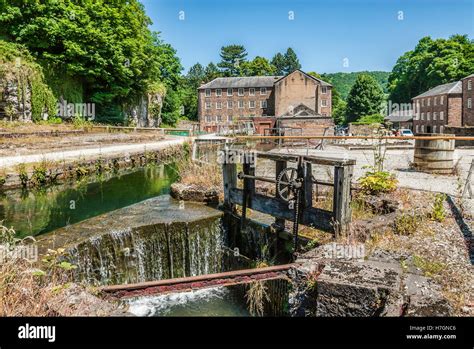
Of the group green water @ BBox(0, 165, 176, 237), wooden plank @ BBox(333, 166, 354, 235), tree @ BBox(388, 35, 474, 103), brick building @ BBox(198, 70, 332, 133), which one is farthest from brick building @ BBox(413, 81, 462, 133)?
wooden plank @ BBox(333, 166, 354, 235)

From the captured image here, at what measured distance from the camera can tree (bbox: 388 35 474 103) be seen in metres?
62.3

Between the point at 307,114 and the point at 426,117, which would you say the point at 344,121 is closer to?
the point at 426,117

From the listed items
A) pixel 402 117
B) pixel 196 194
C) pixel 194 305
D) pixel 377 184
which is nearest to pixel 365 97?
pixel 402 117

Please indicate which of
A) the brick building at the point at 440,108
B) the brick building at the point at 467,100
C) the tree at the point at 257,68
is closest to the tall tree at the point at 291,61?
the tree at the point at 257,68

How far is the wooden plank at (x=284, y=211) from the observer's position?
6.23m

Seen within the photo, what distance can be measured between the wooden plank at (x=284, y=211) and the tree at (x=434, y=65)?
67449 millimetres

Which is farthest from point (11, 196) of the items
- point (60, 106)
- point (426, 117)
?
point (426, 117)

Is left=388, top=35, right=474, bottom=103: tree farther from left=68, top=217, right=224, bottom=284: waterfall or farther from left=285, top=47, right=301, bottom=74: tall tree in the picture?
left=68, top=217, right=224, bottom=284: waterfall

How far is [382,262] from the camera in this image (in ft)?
12.5

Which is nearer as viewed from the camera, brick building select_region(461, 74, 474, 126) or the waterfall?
the waterfall

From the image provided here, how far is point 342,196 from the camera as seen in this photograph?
5945 mm

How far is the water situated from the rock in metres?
3.31

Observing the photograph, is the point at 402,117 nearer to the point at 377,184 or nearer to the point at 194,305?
the point at 377,184
